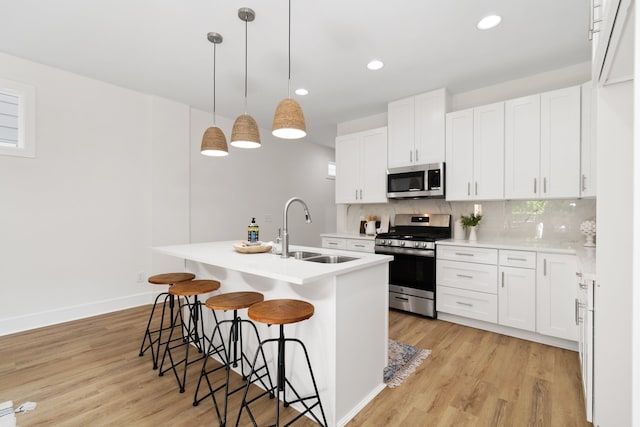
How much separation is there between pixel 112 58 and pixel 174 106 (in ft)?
3.82

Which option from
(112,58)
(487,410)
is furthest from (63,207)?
(487,410)

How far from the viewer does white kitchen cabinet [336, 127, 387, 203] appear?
13.8ft

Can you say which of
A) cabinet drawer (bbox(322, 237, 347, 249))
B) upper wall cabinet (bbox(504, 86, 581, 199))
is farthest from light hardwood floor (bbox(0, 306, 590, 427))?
cabinet drawer (bbox(322, 237, 347, 249))

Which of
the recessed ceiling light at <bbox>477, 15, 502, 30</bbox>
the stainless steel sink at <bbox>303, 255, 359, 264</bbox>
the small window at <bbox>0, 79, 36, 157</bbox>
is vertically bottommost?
the stainless steel sink at <bbox>303, 255, 359, 264</bbox>

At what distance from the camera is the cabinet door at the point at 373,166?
418 cm

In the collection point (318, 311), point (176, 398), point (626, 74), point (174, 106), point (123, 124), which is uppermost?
point (174, 106)

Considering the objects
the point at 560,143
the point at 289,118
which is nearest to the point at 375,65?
the point at 289,118

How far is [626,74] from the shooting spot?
132cm

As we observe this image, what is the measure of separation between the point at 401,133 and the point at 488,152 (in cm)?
110

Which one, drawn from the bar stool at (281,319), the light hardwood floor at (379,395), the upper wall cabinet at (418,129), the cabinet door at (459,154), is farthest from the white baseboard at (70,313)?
the cabinet door at (459,154)

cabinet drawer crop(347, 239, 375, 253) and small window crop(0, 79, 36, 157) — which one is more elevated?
small window crop(0, 79, 36, 157)

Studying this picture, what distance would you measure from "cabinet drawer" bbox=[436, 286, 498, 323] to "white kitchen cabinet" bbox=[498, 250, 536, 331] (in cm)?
7

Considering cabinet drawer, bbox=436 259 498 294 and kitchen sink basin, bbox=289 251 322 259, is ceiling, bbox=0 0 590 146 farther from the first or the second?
cabinet drawer, bbox=436 259 498 294

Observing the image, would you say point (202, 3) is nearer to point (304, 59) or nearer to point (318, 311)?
point (304, 59)
